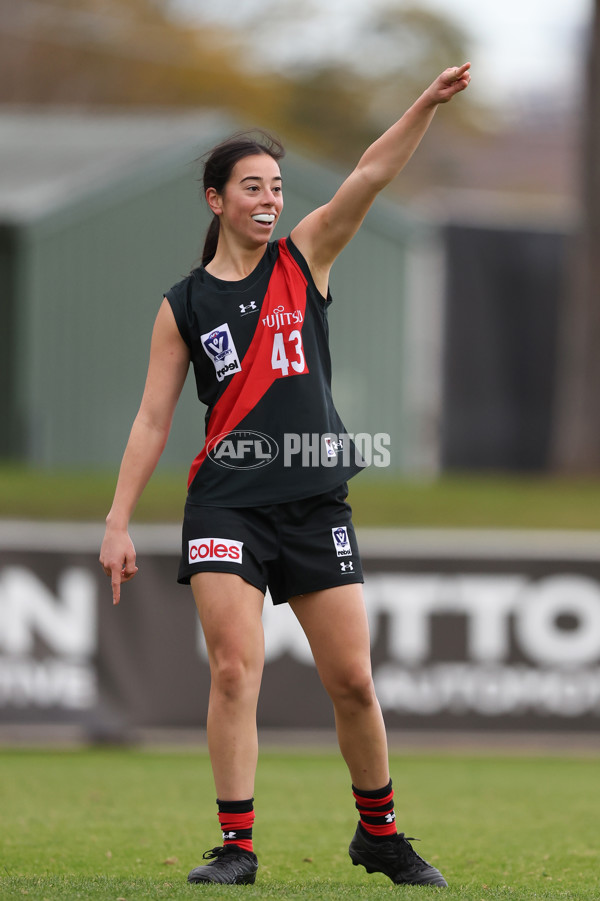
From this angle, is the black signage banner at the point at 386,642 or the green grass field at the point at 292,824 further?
the black signage banner at the point at 386,642

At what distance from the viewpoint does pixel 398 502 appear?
13211 millimetres

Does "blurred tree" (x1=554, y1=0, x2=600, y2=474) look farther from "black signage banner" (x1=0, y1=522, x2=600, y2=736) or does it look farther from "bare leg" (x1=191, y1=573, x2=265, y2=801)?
"bare leg" (x1=191, y1=573, x2=265, y2=801)

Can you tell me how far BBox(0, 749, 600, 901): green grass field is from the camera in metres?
4.18

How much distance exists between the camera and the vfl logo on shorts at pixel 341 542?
13.6 feet

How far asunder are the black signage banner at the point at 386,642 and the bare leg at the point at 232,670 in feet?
15.5

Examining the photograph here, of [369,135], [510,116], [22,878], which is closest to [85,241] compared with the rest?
[22,878]

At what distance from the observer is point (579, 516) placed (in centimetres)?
1273

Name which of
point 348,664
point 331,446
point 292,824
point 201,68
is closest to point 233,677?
point 348,664

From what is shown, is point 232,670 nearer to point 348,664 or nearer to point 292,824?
point 348,664

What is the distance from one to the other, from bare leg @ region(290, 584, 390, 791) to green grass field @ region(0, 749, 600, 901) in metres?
0.41

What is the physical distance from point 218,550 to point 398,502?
927 cm

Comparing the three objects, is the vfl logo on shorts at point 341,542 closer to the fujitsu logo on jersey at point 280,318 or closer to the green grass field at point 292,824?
the fujitsu logo on jersey at point 280,318

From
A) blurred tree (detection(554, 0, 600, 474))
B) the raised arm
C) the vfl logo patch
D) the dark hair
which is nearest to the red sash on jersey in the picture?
the raised arm

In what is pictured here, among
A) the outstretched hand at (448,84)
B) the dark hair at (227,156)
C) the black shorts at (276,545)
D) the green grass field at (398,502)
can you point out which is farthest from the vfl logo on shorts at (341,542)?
the green grass field at (398,502)
